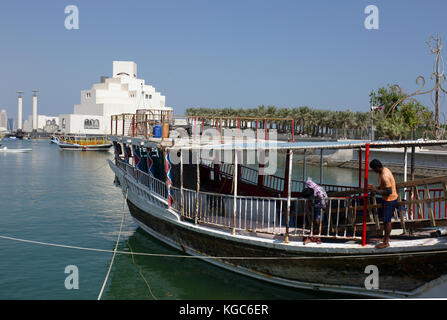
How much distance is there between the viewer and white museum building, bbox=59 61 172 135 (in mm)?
105875

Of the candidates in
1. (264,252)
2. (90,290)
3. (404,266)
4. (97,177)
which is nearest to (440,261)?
(404,266)

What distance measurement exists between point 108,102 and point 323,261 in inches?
4259

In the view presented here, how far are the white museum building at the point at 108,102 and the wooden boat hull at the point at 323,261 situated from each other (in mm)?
95888

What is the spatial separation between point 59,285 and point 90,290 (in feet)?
2.77

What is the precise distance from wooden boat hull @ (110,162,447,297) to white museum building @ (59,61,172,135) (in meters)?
95.9

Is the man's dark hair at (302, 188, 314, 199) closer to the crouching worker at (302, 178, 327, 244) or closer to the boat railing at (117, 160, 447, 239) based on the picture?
the crouching worker at (302, 178, 327, 244)

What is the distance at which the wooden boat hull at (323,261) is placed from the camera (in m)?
7.58

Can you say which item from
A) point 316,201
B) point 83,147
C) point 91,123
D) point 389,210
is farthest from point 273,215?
point 91,123

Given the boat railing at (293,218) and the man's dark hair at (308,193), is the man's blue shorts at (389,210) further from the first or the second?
the man's dark hair at (308,193)

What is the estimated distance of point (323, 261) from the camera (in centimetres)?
842

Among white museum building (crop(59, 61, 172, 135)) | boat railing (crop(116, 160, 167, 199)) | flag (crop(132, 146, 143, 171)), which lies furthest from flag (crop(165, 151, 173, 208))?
white museum building (crop(59, 61, 172, 135))

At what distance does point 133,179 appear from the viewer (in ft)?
47.2

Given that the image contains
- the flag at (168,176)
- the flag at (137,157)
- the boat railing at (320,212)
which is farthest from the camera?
the flag at (137,157)

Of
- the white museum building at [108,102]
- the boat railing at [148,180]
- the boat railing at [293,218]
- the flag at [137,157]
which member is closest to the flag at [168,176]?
the boat railing at [293,218]
